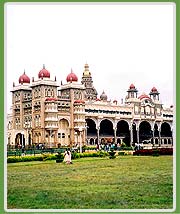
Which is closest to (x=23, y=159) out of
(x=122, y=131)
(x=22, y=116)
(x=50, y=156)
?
(x=50, y=156)

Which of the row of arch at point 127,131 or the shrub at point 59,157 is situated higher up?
the row of arch at point 127,131

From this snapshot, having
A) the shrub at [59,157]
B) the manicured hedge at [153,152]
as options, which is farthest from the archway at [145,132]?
the shrub at [59,157]

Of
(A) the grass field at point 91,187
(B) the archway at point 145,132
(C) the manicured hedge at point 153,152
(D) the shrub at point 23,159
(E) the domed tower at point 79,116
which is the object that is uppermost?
(E) the domed tower at point 79,116

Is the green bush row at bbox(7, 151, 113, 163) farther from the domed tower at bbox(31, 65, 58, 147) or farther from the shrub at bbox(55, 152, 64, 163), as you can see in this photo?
the domed tower at bbox(31, 65, 58, 147)

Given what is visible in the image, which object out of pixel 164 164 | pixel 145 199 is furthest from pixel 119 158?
pixel 145 199

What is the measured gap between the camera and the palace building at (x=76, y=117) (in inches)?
435

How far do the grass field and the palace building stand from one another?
7.64 feet

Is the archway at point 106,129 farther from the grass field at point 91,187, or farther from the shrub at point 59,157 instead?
the grass field at point 91,187

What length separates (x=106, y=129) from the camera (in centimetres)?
1536

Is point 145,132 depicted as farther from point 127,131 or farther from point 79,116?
point 79,116

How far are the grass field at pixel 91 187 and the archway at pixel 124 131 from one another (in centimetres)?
473

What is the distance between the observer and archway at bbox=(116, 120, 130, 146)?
1265cm

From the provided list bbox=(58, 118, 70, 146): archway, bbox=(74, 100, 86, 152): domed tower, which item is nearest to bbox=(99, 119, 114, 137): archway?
bbox=(74, 100, 86, 152): domed tower

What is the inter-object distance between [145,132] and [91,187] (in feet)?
19.2
